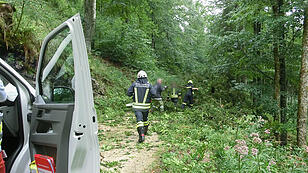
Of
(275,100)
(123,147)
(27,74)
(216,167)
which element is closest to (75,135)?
(216,167)

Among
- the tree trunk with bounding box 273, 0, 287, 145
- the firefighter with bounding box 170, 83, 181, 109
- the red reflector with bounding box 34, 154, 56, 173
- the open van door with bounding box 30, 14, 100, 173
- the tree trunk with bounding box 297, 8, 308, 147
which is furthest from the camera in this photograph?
the firefighter with bounding box 170, 83, 181, 109

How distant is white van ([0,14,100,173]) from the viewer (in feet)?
5.86

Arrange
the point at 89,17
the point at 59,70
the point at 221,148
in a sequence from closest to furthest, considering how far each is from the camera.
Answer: the point at 59,70 < the point at 221,148 < the point at 89,17

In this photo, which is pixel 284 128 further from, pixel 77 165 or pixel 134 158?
pixel 77 165

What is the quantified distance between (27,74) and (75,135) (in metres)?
5.69

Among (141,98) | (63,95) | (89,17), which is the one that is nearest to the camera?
(63,95)

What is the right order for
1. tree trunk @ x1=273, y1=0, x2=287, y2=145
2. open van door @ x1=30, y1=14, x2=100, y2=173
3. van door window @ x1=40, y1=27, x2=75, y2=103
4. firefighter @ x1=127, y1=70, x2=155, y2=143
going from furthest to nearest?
tree trunk @ x1=273, y1=0, x2=287, y2=145 < firefighter @ x1=127, y1=70, x2=155, y2=143 < van door window @ x1=40, y1=27, x2=75, y2=103 < open van door @ x1=30, y1=14, x2=100, y2=173

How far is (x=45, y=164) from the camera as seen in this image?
6.31 feet

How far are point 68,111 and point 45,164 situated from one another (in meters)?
0.53

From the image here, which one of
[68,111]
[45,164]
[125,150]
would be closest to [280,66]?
[125,150]

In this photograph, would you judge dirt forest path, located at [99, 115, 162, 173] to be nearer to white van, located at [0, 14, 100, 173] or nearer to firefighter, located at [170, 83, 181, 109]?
white van, located at [0, 14, 100, 173]

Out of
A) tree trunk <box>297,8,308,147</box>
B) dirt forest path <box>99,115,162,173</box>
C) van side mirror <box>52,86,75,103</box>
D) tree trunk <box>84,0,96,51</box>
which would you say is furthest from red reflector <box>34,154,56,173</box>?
tree trunk <box>84,0,96,51</box>

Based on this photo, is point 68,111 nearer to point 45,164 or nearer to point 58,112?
point 58,112

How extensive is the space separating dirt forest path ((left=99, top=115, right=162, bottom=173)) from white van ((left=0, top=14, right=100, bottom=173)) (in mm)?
2014
